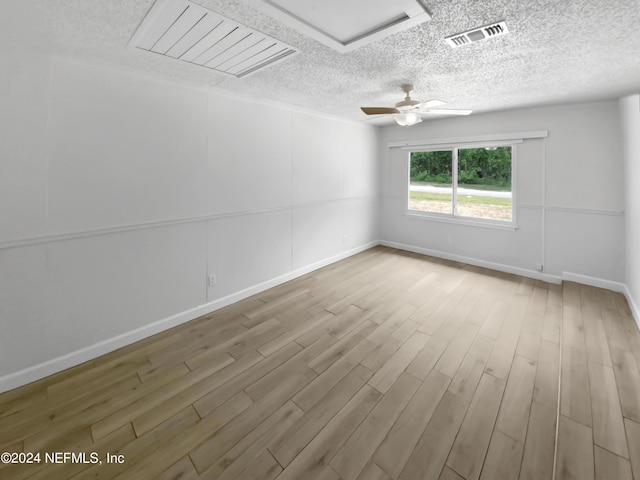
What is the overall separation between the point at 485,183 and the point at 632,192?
175 cm

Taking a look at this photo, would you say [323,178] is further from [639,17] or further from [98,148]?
[639,17]

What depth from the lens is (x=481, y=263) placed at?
4.59 m

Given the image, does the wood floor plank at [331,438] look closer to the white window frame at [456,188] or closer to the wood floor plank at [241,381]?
the wood floor plank at [241,381]

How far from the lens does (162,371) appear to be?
217 cm

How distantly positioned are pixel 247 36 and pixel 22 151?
5.74 ft

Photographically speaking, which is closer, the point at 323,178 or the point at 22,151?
the point at 22,151

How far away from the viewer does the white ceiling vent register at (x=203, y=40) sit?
160 cm

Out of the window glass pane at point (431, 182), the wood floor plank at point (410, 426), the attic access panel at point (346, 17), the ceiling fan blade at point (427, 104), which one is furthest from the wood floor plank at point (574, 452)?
the window glass pane at point (431, 182)

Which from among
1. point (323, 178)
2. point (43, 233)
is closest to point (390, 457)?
point (43, 233)

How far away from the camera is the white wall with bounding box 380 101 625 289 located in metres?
3.47

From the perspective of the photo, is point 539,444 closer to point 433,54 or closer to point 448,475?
point 448,475

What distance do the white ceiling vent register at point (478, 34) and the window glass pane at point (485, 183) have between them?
294 centimetres

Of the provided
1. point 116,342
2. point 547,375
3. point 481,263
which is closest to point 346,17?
point 547,375

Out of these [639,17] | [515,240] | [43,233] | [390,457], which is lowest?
[390,457]
